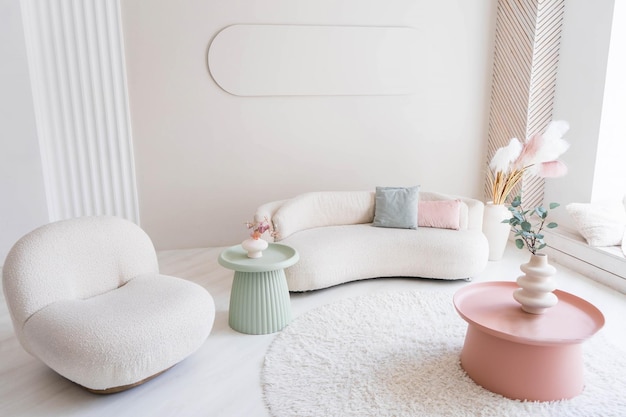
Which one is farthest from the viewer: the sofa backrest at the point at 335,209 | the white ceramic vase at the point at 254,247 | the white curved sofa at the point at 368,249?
A: the sofa backrest at the point at 335,209

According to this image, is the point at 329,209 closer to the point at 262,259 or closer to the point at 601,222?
the point at 262,259

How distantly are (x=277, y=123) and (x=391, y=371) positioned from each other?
2836mm

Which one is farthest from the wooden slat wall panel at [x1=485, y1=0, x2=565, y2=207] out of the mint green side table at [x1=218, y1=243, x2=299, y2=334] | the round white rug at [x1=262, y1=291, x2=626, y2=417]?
the mint green side table at [x1=218, y1=243, x2=299, y2=334]

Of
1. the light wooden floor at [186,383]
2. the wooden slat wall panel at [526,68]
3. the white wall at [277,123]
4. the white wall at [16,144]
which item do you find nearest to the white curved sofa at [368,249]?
→ the light wooden floor at [186,383]

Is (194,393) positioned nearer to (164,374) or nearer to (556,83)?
(164,374)

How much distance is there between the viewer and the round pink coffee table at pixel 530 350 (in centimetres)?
221

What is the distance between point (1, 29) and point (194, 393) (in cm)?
349

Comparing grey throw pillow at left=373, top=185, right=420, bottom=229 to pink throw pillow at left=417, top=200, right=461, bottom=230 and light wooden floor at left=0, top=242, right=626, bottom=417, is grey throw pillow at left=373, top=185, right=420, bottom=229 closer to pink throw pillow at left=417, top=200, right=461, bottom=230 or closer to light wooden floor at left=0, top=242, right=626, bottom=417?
pink throw pillow at left=417, top=200, right=461, bottom=230

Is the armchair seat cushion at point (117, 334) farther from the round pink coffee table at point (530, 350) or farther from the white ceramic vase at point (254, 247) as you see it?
the round pink coffee table at point (530, 350)

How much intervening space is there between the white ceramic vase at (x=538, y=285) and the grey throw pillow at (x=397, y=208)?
1674 millimetres

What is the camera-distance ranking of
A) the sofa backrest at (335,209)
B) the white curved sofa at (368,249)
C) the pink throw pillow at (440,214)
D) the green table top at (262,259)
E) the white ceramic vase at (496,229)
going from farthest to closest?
the white ceramic vase at (496,229)
the pink throw pillow at (440,214)
the sofa backrest at (335,209)
the white curved sofa at (368,249)
the green table top at (262,259)

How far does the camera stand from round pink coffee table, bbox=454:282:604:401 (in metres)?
2.21

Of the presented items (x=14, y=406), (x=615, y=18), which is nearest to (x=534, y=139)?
(x=615, y=18)

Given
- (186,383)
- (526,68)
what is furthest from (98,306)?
(526,68)
